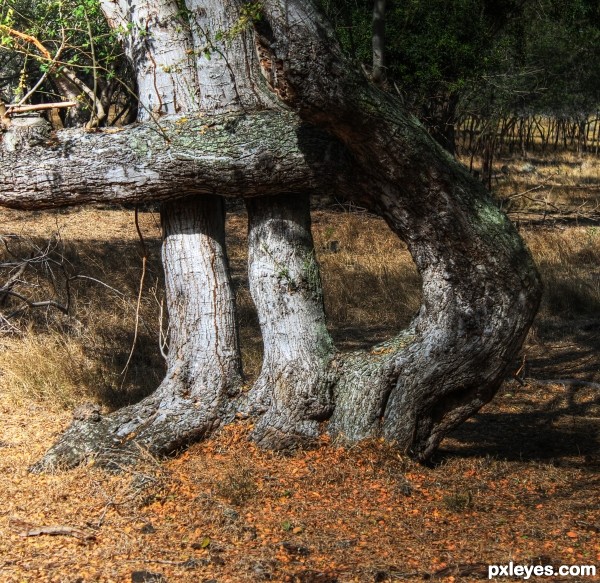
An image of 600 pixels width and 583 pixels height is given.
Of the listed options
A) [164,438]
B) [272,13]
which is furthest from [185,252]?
[272,13]

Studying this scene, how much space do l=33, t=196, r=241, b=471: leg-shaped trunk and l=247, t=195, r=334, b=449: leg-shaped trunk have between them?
0.85 ft

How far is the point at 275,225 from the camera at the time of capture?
518 centimetres

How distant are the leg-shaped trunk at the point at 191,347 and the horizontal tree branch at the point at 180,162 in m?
0.40

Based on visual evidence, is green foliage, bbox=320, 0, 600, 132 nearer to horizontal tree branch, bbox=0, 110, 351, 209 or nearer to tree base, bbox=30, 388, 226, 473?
horizontal tree branch, bbox=0, 110, 351, 209

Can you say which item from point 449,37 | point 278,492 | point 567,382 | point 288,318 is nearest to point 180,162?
point 288,318

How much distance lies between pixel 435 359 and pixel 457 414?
50 centimetres

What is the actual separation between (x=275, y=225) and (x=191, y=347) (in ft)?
3.08

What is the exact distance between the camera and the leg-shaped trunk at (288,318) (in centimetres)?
518

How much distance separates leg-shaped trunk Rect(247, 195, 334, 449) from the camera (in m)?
5.18

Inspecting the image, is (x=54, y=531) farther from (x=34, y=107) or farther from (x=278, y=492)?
(x=34, y=107)

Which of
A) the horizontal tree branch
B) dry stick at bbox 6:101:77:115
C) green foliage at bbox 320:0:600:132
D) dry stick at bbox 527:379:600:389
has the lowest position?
dry stick at bbox 527:379:600:389

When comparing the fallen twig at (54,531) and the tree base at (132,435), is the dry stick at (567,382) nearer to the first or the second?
the tree base at (132,435)

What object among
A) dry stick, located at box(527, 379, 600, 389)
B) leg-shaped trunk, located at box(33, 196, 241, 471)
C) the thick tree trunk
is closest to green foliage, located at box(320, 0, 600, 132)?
dry stick, located at box(527, 379, 600, 389)

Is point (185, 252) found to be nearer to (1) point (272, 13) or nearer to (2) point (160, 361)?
(1) point (272, 13)
